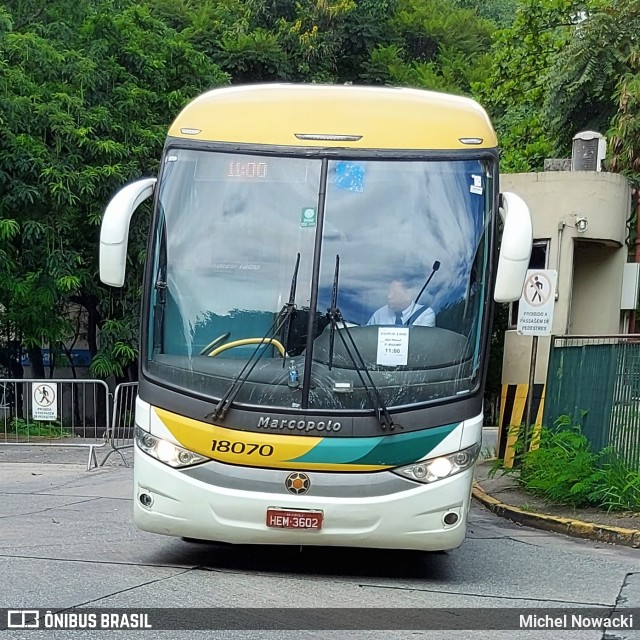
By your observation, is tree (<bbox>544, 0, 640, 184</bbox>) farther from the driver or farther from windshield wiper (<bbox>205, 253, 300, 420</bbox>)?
windshield wiper (<bbox>205, 253, 300, 420</bbox>)

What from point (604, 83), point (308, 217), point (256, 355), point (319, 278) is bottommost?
point (256, 355)

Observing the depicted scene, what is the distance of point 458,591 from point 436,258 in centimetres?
241

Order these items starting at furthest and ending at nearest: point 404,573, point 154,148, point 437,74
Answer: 1. point 437,74
2. point 154,148
3. point 404,573

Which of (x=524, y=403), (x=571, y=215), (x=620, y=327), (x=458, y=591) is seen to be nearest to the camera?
(x=458, y=591)

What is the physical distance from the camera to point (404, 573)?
7.60 m

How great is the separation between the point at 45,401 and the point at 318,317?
30.5 feet

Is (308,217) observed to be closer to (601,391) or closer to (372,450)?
(372,450)

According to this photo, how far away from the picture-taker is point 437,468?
6.77 m

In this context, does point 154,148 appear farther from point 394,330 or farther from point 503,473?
point 394,330

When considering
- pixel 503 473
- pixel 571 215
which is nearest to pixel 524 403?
pixel 503 473

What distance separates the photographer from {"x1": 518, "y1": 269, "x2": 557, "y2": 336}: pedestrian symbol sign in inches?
470

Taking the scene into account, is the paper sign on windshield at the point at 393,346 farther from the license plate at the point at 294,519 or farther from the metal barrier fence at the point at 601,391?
the metal barrier fence at the point at 601,391

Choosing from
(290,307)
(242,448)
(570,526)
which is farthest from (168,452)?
(570,526)

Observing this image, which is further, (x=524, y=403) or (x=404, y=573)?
(x=524, y=403)
